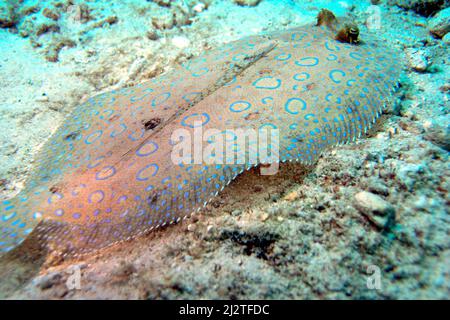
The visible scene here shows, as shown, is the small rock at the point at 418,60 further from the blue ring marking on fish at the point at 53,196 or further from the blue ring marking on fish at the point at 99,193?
the blue ring marking on fish at the point at 53,196

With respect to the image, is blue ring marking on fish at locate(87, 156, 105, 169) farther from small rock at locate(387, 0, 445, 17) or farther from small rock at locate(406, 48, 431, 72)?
small rock at locate(387, 0, 445, 17)

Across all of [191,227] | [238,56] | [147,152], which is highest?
[238,56]

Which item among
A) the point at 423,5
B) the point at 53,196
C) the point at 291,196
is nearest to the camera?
the point at 53,196

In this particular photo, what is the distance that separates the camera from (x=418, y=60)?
157 inches

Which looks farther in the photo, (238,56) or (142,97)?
(238,56)

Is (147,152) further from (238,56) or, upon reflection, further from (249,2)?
(249,2)

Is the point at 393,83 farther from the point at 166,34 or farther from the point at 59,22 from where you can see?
the point at 59,22

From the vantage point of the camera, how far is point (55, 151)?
3.03m

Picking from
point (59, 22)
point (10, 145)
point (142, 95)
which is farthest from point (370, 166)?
point (59, 22)

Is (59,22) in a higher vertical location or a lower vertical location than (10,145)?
higher

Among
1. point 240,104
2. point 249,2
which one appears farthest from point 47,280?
point 249,2

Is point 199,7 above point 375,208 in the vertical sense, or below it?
above

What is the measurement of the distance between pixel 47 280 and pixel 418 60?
19.8ft
